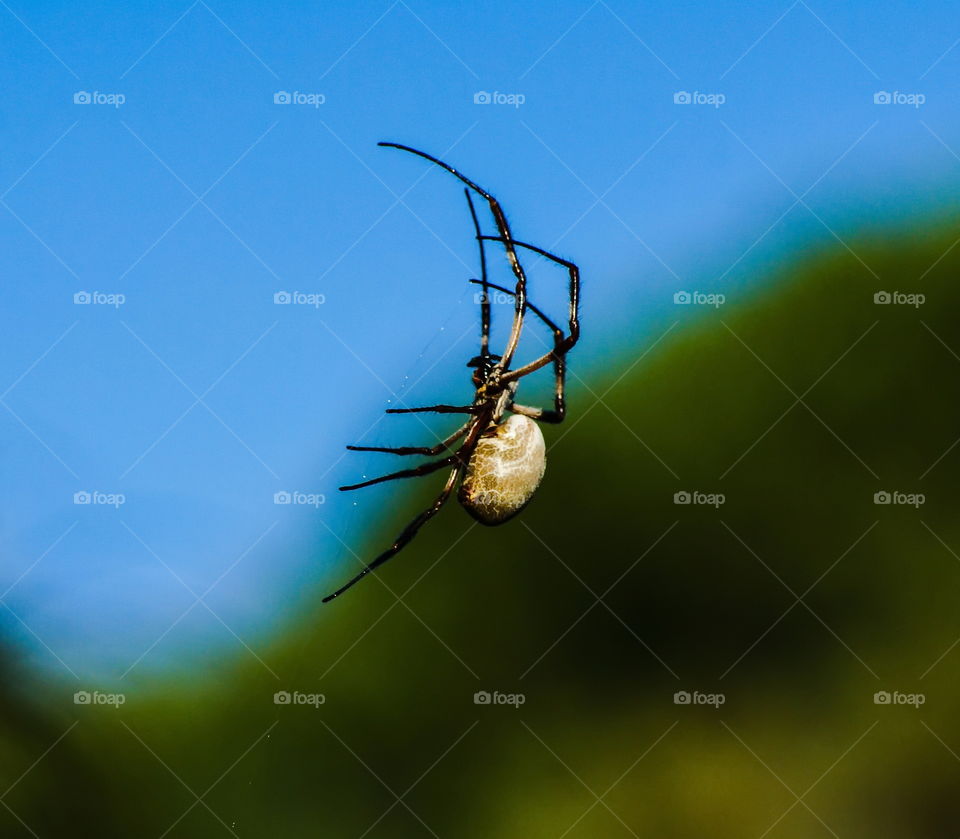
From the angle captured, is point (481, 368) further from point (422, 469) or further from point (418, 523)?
point (418, 523)

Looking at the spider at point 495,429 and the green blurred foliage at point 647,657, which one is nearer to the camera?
the spider at point 495,429

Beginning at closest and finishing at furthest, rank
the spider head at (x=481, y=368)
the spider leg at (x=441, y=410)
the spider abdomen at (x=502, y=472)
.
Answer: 1. the spider leg at (x=441, y=410)
2. the spider abdomen at (x=502, y=472)
3. the spider head at (x=481, y=368)

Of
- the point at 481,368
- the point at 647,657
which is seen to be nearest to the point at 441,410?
the point at 481,368

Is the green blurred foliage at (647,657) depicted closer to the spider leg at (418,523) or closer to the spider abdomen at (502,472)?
the spider leg at (418,523)

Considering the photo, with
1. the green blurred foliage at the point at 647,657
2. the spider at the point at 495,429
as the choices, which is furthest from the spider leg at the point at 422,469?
the green blurred foliage at the point at 647,657

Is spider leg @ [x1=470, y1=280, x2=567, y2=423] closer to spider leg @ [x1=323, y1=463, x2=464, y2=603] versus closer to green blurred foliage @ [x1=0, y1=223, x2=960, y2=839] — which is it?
spider leg @ [x1=323, y1=463, x2=464, y2=603]

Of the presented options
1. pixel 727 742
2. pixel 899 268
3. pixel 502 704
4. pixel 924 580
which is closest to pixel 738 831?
pixel 727 742

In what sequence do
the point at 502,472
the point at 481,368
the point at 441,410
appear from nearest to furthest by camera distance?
1. the point at 441,410
2. the point at 502,472
3. the point at 481,368

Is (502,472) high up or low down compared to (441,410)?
down
